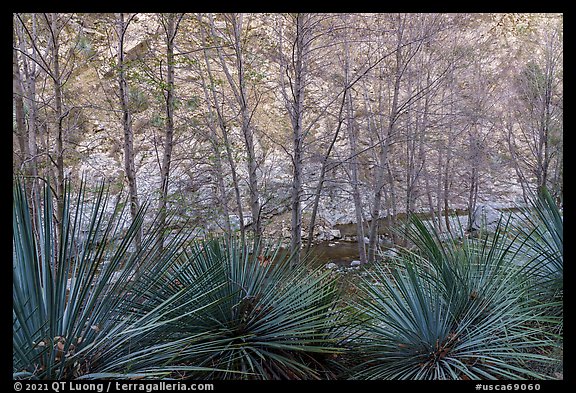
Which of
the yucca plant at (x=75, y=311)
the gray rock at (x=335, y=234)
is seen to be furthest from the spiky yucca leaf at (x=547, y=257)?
the gray rock at (x=335, y=234)

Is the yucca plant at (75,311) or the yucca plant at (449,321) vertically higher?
the yucca plant at (75,311)

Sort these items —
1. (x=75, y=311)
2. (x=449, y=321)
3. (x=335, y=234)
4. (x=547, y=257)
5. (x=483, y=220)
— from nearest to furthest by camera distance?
(x=75, y=311) → (x=449, y=321) → (x=547, y=257) → (x=483, y=220) → (x=335, y=234)

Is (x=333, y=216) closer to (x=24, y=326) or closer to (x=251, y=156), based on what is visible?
(x=251, y=156)

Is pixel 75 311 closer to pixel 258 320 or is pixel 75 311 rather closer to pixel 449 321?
pixel 258 320

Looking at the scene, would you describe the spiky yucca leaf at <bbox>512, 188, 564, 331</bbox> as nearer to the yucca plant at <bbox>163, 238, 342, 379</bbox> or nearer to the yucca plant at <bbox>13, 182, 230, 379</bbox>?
the yucca plant at <bbox>163, 238, 342, 379</bbox>

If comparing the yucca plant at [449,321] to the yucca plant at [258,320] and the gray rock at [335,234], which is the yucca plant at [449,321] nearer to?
the yucca plant at [258,320]

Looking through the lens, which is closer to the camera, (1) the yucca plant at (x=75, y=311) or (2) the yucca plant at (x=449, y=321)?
(1) the yucca plant at (x=75, y=311)

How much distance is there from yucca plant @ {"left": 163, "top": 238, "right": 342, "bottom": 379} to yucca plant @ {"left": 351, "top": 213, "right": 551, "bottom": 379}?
0.29 m

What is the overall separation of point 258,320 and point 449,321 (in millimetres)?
1104

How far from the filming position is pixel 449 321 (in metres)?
1.85

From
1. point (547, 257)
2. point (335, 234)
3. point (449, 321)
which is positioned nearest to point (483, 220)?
point (547, 257)

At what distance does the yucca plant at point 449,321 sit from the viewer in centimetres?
167

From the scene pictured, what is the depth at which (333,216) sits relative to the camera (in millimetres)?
15070

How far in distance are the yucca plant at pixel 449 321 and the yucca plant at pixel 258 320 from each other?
294 mm
